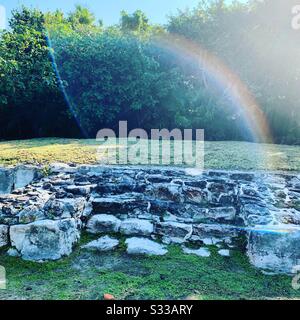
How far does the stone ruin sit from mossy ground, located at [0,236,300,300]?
126 mm

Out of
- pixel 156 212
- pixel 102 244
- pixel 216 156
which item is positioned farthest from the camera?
pixel 216 156

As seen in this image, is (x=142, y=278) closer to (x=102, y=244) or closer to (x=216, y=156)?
(x=102, y=244)

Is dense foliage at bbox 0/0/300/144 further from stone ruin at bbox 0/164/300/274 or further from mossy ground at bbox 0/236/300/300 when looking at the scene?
mossy ground at bbox 0/236/300/300

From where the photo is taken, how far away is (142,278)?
9.39 feet

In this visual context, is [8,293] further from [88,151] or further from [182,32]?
[182,32]

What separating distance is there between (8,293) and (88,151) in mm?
3986

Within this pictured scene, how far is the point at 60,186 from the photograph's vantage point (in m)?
4.26

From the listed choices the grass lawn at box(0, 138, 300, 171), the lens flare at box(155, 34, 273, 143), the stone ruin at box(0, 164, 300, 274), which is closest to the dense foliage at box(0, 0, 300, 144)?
the lens flare at box(155, 34, 273, 143)

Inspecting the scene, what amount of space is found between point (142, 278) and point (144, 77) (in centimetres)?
718

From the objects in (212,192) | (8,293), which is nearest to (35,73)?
(212,192)

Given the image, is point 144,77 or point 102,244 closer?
point 102,244

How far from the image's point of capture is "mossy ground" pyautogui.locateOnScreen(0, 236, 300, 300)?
2.62 m
